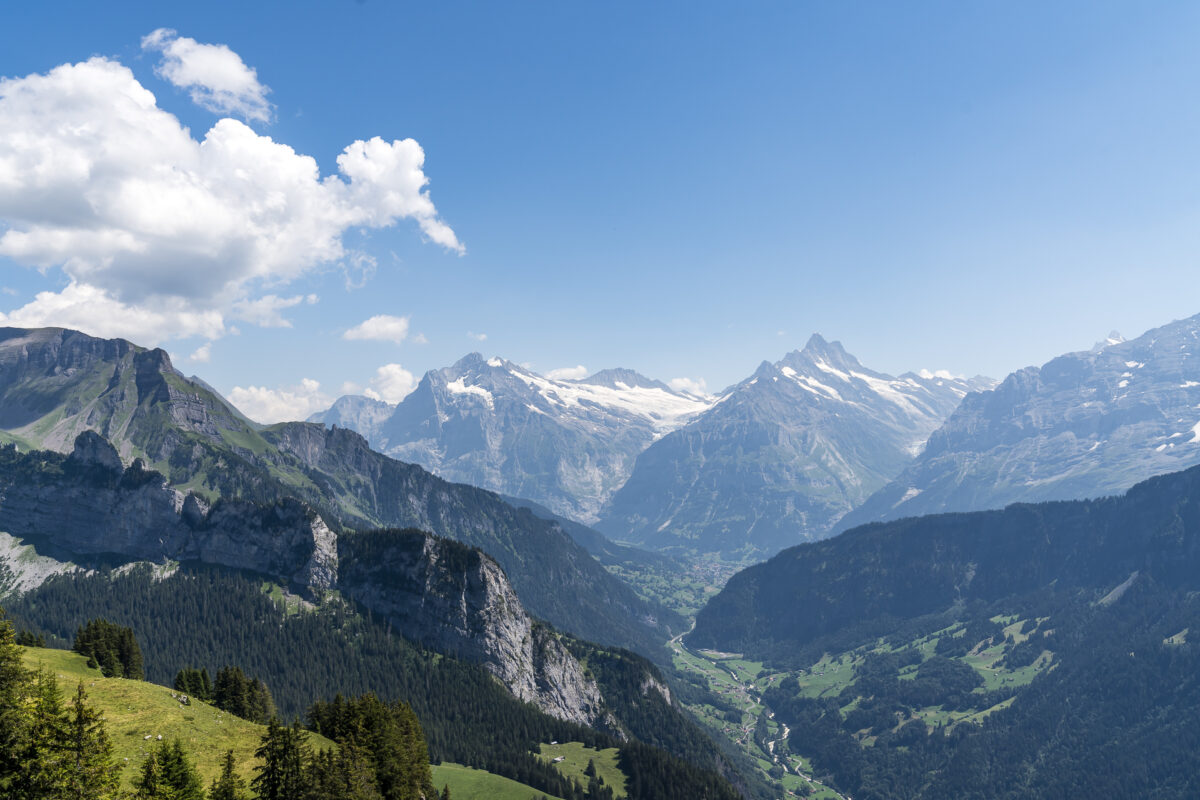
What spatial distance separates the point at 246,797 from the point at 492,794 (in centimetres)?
8243

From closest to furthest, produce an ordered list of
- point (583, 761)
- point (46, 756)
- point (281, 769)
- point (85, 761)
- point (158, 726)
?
point (46, 756) < point (85, 761) < point (281, 769) < point (158, 726) < point (583, 761)

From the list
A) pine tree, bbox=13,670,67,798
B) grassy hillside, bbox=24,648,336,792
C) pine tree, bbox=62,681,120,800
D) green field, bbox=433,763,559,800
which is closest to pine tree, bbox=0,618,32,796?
pine tree, bbox=13,670,67,798

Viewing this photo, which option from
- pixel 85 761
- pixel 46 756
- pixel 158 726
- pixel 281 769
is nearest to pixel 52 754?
pixel 46 756

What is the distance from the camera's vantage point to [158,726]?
230ft

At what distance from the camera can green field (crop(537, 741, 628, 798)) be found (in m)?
168

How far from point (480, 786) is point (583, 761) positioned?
52599 millimetres

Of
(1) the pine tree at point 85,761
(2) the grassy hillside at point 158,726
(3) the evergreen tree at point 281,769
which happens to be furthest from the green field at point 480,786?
(1) the pine tree at point 85,761

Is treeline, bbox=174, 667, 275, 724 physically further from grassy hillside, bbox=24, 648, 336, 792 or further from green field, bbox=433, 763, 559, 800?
green field, bbox=433, 763, 559, 800

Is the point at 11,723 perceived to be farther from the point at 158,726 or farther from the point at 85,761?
the point at 158,726

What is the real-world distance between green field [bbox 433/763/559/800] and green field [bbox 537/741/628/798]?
3046 centimetres

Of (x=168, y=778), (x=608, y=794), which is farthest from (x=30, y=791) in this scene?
(x=608, y=794)

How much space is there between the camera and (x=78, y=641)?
332 feet

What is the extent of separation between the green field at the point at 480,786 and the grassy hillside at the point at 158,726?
58.1m

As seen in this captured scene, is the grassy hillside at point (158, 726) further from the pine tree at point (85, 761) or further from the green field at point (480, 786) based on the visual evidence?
the green field at point (480, 786)
